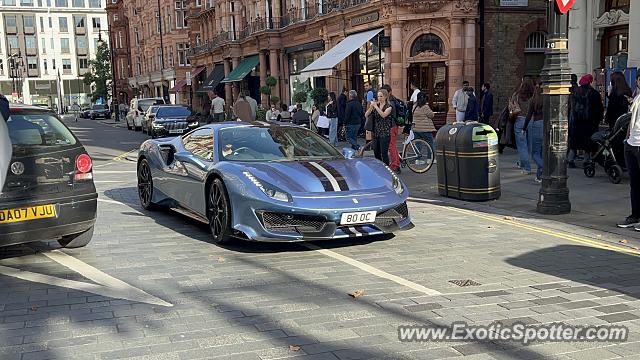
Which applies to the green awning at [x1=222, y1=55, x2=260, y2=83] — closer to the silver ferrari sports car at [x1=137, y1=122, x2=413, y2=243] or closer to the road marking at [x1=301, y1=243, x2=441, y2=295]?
the silver ferrari sports car at [x1=137, y1=122, x2=413, y2=243]

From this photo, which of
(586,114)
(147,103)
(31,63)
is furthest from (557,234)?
(31,63)

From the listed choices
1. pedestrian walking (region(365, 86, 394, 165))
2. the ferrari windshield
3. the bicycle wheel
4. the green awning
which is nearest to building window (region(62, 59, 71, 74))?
the green awning

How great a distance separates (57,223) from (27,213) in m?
0.31

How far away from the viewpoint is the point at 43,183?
19.5 ft

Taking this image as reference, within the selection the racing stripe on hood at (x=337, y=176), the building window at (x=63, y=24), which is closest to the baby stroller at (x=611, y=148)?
the racing stripe on hood at (x=337, y=176)

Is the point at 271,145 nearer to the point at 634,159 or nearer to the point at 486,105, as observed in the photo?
the point at 634,159

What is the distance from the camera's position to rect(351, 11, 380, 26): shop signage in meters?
23.5

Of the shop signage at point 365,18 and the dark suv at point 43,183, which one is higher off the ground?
the shop signage at point 365,18

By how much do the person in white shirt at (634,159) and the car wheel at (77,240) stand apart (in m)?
6.23

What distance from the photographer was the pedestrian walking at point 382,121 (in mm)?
11805

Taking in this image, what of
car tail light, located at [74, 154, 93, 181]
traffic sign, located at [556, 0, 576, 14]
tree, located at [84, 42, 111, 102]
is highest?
tree, located at [84, 42, 111, 102]

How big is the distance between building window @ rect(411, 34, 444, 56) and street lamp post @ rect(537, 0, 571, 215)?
14.1 meters

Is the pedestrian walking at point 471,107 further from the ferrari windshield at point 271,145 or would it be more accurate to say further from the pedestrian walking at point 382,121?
the ferrari windshield at point 271,145

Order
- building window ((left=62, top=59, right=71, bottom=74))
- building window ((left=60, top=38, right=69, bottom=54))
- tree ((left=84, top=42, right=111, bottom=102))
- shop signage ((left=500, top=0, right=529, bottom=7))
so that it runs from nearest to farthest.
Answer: shop signage ((left=500, top=0, right=529, bottom=7)), tree ((left=84, top=42, right=111, bottom=102)), building window ((left=60, top=38, right=69, bottom=54)), building window ((left=62, top=59, right=71, bottom=74))
